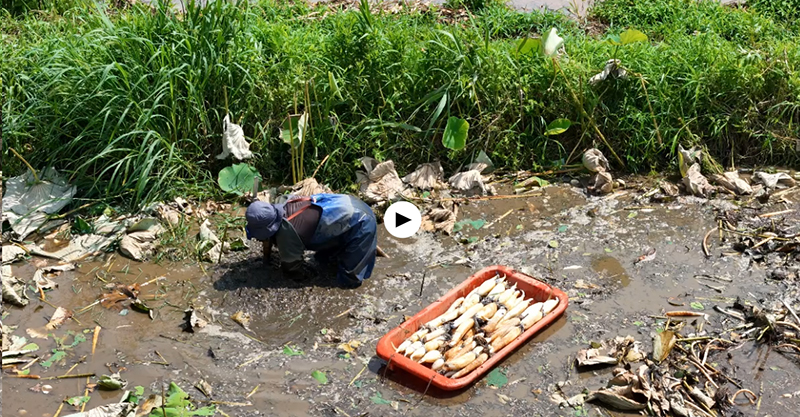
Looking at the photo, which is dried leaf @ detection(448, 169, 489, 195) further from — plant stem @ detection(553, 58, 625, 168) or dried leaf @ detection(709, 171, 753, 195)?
dried leaf @ detection(709, 171, 753, 195)

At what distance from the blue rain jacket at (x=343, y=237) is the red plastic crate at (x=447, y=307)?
72cm

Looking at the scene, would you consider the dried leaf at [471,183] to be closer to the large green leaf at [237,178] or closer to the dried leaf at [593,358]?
the large green leaf at [237,178]

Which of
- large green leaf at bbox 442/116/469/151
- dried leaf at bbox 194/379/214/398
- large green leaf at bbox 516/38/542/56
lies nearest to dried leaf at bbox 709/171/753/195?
large green leaf at bbox 516/38/542/56

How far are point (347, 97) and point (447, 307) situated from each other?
8.66 ft

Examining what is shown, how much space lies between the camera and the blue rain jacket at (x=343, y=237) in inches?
242

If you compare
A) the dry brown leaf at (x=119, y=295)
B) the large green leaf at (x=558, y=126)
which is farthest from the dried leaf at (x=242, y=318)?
the large green leaf at (x=558, y=126)

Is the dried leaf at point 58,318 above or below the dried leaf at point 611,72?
below

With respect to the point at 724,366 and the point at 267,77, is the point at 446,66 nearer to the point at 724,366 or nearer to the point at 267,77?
the point at 267,77

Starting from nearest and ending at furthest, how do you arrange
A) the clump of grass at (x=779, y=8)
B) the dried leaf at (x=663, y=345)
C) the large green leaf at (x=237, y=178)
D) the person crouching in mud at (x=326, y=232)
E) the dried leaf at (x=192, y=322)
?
1. the dried leaf at (x=663, y=345)
2. the dried leaf at (x=192, y=322)
3. the person crouching in mud at (x=326, y=232)
4. the large green leaf at (x=237, y=178)
5. the clump of grass at (x=779, y=8)

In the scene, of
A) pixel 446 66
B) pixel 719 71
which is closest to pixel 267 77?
pixel 446 66

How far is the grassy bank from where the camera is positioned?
7.32m

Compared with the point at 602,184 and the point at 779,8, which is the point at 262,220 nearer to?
the point at 602,184

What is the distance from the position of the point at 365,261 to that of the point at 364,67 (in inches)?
90.2

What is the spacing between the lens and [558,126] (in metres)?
7.80
